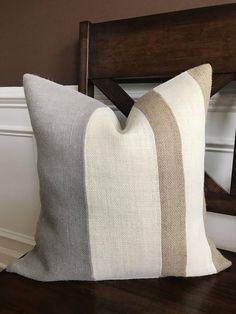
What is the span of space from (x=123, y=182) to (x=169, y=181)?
7 cm

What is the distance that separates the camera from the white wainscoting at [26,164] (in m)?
0.70

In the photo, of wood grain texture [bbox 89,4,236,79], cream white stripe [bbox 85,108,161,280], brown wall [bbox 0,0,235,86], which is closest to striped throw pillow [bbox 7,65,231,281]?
cream white stripe [bbox 85,108,161,280]

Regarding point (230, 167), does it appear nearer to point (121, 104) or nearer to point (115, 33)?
point (121, 104)

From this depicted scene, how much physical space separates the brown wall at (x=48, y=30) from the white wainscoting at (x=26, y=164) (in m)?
0.08

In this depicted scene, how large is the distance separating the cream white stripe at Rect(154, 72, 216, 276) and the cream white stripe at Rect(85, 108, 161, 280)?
50 millimetres

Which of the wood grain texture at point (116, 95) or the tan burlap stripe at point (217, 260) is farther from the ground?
the wood grain texture at point (116, 95)

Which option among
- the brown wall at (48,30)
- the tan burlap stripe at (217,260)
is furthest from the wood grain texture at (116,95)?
the tan burlap stripe at (217,260)

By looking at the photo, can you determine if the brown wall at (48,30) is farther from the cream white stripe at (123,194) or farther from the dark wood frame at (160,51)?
the cream white stripe at (123,194)

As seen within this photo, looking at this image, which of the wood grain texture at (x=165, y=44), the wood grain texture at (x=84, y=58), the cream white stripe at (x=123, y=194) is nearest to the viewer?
the cream white stripe at (x=123, y=194)

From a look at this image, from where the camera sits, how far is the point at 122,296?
484mm

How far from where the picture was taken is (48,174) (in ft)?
1.59

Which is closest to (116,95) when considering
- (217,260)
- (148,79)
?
(148,79)

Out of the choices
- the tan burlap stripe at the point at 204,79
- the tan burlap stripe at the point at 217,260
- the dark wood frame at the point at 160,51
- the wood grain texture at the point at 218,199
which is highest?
the dark wood frame at the point at 160,51

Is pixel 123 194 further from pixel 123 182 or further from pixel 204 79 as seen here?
pixel 204 79
